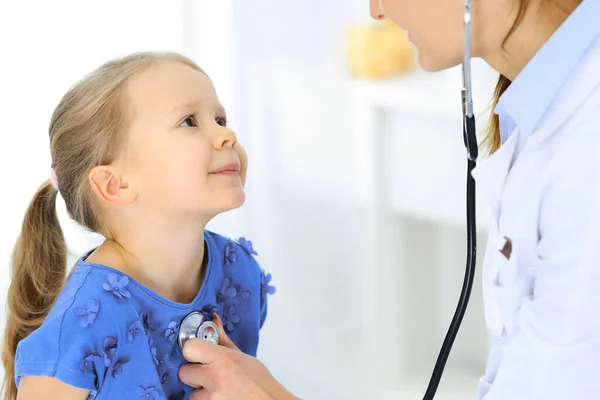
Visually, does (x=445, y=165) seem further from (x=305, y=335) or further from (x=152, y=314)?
(x=152, y=314)

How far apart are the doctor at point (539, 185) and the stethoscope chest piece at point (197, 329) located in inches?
16.8

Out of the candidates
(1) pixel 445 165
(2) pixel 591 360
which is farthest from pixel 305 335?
(2) pixel 591 360

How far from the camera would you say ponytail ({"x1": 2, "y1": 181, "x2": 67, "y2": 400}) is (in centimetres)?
148

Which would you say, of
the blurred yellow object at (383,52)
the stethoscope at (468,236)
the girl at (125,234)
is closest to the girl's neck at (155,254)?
the girl at (125,234)

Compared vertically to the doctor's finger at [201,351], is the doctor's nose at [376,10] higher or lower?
higher

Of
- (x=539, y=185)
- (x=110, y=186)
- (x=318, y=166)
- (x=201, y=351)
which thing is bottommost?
(x=318, y=166)

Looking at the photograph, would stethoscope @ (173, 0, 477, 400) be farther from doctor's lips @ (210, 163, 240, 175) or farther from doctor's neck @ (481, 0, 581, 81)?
doctor's lips @ (210, 163, 240, 175)

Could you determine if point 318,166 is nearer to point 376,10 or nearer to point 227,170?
point 227,170

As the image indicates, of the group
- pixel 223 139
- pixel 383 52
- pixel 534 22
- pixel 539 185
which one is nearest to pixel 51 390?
pixel 223 139

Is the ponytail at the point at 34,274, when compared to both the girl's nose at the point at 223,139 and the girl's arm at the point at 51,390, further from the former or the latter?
the girl's nose at the point at 223,139

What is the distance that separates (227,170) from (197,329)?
255mm

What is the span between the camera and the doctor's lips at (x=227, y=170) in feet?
4.63

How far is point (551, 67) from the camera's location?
112 cm

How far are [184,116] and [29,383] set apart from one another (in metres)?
0.46
